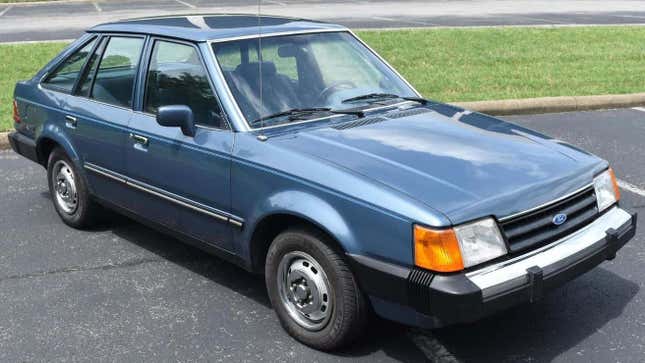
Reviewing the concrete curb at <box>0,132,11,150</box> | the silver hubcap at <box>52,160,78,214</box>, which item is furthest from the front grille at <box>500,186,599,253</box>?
the concrete curb at <box>0,132,11,150</box>

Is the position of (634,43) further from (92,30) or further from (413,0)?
(413,0)

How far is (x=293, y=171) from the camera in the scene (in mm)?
3738

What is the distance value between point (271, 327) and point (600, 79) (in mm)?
8068

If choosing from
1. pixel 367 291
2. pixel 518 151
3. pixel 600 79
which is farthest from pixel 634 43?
pixel 367 291

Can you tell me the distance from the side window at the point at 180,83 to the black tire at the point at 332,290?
83cm

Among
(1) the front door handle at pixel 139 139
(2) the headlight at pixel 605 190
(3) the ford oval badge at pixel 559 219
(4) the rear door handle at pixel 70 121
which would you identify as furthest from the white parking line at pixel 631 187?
(4) the rear door handle at pixel 70 121

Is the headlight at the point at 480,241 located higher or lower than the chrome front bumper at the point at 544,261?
higher

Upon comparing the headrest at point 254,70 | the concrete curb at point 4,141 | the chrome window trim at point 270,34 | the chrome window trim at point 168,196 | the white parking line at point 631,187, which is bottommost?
the concrete curb at point 4,141

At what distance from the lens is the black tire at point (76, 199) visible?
5.38 m

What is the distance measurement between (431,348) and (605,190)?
1.27 m

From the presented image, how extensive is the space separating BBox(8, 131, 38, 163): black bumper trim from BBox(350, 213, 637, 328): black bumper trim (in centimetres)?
338

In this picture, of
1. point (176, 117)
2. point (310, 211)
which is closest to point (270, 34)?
point (176, 117)

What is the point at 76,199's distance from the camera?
5520mm

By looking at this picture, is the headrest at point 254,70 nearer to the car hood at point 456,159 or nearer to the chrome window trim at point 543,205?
the car hood at point 456,159
